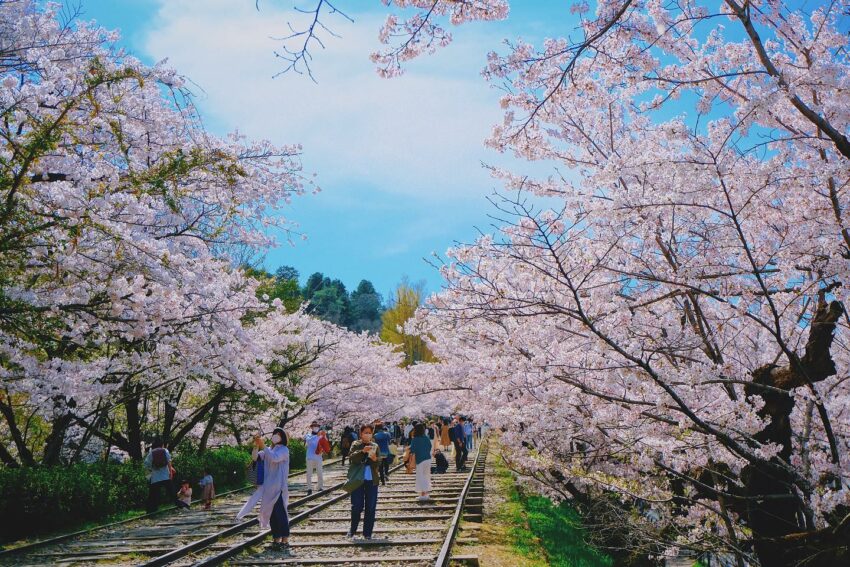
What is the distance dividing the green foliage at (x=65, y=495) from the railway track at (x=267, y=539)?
117 centimetres

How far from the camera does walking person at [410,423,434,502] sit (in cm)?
1395

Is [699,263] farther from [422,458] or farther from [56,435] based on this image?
[56,435]

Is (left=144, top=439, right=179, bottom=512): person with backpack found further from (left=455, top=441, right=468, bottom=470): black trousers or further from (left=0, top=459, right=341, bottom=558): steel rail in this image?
(left=455, top=441, right=468, bottom=470): black trousers

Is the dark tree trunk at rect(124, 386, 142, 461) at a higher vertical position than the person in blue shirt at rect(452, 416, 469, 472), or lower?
higher

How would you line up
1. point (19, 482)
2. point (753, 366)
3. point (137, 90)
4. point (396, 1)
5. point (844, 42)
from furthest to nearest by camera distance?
1. point (19, 482)
2. point (137, 90)
3. point (753, 366)
4. point (844, 42)
5. point (396, 1)

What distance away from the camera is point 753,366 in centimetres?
809

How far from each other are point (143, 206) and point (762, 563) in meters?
8.48

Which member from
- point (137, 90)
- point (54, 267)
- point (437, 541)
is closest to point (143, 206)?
point (54, 267)

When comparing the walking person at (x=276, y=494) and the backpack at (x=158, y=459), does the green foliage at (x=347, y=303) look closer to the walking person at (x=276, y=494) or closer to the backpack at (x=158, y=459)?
the backpack at (x=158, y=459)

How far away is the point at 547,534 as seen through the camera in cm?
1283

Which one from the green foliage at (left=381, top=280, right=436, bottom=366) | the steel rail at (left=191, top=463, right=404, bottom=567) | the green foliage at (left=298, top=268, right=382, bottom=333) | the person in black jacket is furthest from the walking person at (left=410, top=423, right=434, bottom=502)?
the green foliage at (left=298, top=268, right=382, bottom=333)

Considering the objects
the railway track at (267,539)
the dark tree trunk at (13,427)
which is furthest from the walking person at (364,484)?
the dark tree trunk at (13,427)

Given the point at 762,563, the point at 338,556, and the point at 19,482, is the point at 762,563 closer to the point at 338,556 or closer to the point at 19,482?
the point at 338,556

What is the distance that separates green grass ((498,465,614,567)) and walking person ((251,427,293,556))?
12.1 feet
